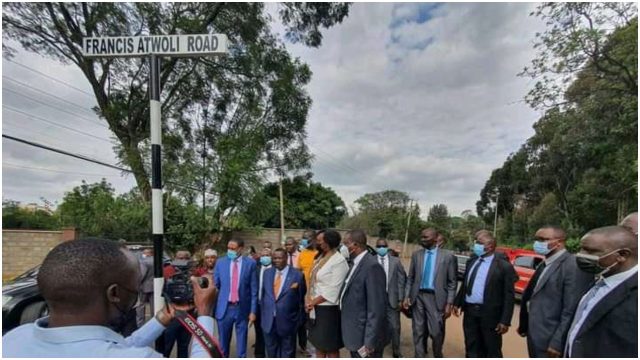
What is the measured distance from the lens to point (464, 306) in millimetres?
4461

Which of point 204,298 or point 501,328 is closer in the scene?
point 204,298

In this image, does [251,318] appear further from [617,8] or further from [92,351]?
[617,8]

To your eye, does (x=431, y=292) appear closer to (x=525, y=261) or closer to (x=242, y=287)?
(x=242, y=287)

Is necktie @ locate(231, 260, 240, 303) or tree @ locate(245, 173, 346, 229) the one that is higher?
tree @ locate(245, 173, 346, 229)

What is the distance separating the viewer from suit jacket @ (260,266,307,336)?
4.36 meters

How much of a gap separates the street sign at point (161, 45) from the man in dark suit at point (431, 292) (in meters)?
3.55

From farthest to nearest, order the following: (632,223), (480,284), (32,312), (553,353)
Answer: (32,312)
(480,284)
(553,353)
(632,223)

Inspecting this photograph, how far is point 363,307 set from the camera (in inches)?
137

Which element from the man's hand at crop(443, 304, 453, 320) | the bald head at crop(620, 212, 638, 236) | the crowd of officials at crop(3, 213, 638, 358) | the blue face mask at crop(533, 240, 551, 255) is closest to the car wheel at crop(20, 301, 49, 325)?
the crowd of officials at crop(3, 213, 638, 358)

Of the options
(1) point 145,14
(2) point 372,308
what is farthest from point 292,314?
(1) point 145,14

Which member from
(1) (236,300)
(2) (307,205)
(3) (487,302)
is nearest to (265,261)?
(1) (236,300)

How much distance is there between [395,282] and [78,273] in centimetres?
468

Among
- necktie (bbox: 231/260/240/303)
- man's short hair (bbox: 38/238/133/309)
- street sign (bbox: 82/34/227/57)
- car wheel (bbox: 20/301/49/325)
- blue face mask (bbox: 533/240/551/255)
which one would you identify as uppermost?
street sign (bbox: 82/34/227/57)

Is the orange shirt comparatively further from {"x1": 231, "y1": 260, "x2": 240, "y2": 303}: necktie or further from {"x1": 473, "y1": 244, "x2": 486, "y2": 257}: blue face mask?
{"x1": 473, "y1": 244, "x2": 486, "y2": 257}: blue face mask
